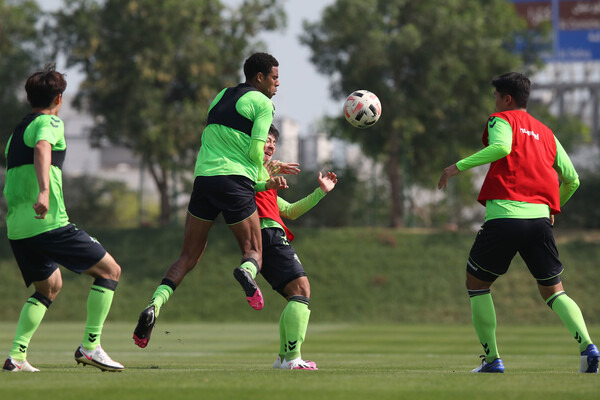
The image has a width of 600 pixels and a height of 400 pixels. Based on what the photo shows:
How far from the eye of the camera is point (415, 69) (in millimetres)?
30781

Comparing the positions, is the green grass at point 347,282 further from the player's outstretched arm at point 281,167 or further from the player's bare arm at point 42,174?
the player's bare arm at point 42,174

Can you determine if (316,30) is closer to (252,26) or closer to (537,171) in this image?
(252,26)

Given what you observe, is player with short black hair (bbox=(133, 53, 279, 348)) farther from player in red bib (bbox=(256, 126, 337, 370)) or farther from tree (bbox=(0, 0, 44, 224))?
tree (bbox=(0, 0, 44, 224))

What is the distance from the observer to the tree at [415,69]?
30.1 m

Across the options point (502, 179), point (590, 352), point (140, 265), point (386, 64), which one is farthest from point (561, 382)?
point (386, 64)

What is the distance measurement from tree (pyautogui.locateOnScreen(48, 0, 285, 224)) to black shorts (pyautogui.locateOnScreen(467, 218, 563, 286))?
2222cm

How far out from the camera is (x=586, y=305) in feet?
81.5

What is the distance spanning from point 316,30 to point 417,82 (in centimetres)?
392

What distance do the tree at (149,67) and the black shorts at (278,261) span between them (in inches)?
834

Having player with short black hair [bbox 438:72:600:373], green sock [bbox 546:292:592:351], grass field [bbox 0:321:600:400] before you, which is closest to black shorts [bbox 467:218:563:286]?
player with short black hair [bbox 438:72:600:373]

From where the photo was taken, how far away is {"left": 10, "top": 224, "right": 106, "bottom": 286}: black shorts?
742 cm

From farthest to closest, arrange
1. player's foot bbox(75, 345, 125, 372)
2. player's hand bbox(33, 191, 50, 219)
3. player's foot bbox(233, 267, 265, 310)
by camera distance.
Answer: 1. player's foot bbox(233, 267, 265, 310)
2. player's foot bbox(75, 345, 125, 372)
3. player's hand bbox(33, 191, 50, 219)

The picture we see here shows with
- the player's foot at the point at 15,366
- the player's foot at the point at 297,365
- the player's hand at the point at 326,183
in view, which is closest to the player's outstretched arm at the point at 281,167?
the player's hand at the point at 326,183

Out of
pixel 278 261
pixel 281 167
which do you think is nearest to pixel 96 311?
pixel 278 261
